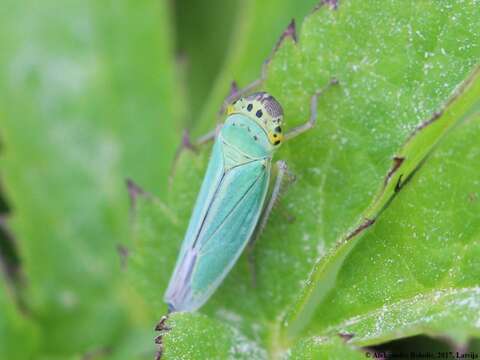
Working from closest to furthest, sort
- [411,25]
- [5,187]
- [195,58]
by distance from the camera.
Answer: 1. [411,25]
2. [5,187]
3. [195,58]

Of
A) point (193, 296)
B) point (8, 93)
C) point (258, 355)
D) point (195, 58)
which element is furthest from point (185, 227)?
point (195, 58)

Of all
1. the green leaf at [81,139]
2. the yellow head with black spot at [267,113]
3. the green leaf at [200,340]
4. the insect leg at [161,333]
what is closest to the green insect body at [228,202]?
the yellow head with black spot at [267,113]

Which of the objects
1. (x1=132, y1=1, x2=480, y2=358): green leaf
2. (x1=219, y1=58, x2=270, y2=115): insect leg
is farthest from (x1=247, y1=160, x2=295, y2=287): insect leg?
(x1=219, y1=58, x2=270, y2=115): insect leg

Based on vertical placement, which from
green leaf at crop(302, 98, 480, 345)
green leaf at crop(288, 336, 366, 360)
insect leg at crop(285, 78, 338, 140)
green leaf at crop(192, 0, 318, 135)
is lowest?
green leaf at crop(288, 336, 366, 360)

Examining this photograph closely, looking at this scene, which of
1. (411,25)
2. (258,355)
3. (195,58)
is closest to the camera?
(411,25)

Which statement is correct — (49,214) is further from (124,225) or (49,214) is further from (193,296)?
(193,296)

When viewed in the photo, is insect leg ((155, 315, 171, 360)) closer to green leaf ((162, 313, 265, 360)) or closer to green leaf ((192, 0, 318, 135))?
green leaf ((162, 313, 265, 360))
